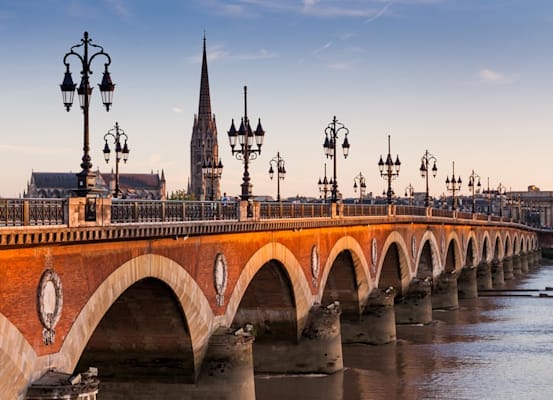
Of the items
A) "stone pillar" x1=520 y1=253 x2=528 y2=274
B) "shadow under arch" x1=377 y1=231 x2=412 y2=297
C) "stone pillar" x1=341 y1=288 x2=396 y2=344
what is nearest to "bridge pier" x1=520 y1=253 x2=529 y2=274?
"stone pillar" x1=520 y1=253 x2=528 y2=274

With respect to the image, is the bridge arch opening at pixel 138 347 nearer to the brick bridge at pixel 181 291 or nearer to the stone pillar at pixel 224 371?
the brick bridge at pixel 181 291

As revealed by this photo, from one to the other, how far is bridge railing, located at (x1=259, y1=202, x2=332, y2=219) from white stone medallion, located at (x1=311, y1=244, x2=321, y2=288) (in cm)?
136

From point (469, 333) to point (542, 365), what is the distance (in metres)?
11.4

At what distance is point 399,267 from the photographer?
59875 millimetres

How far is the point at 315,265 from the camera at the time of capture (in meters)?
41.0

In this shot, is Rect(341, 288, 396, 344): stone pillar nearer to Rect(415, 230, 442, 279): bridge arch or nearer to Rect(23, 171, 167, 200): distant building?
Rect(415, 230, 442, 279): bridge arch

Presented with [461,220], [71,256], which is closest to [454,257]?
[461,220]

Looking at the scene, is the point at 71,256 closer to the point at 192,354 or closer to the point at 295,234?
the point at 192,354

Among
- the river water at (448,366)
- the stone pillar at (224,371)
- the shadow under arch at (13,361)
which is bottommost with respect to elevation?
the river water at (448,366)

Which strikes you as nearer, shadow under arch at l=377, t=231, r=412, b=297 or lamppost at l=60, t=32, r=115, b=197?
lamppost at l=60, t=32, r=115, b=197

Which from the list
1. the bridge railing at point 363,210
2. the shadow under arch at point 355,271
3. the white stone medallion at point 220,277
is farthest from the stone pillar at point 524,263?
the white stone medallion at point 220,277

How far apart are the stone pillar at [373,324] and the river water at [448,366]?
1.70ft

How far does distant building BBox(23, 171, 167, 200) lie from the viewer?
127875 mm

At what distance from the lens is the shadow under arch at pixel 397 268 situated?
195ft
